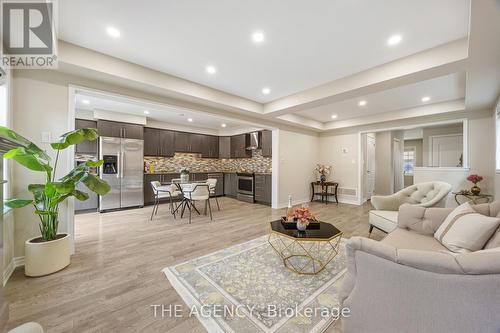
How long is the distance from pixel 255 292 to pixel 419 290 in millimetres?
1311

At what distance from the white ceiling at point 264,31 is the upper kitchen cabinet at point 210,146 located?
4.46m

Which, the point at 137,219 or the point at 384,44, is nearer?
the point at 384,44

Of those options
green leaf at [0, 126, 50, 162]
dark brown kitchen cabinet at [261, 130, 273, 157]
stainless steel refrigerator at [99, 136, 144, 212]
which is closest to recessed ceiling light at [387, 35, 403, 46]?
green leaf at [0, 126, 50, 162]

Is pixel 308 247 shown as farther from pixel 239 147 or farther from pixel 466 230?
pixel 239 147

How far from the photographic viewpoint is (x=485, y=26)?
1.67 m

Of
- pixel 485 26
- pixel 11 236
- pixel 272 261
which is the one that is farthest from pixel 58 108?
pixel 485 26

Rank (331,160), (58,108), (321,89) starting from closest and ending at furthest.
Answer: (58,108) → (321,89) → (331,160)

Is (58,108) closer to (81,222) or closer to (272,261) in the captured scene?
(81,222)

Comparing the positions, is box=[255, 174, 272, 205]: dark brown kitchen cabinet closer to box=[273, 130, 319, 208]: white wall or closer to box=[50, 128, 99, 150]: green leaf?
box=[273, 130, 319, 208]: white wall

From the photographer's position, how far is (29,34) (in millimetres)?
2012

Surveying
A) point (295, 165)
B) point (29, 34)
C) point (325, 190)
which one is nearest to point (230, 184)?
point (295, 165)

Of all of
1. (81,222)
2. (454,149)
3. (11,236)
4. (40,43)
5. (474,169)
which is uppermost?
(40,43)

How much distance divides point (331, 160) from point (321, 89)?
3694mm

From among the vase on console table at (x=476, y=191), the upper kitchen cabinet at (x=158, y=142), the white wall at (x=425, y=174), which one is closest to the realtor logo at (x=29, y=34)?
the upper kitchen cabinet at (x=158, y=142)
